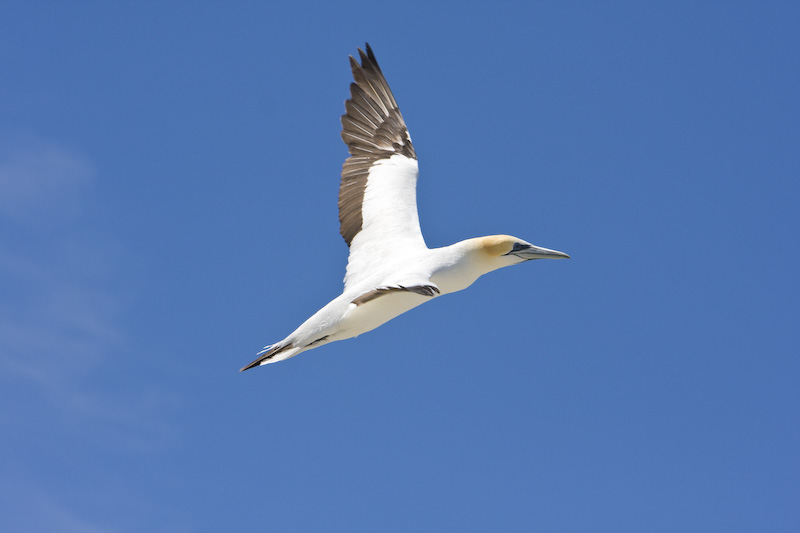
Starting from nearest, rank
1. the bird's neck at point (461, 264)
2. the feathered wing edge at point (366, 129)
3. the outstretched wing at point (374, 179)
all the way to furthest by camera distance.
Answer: the bird's neck at point (461, 264), the outstretched wing at point (374, 179), the feathered wing edge at point (366, 129)

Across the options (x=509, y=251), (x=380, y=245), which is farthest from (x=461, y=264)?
(x=380, y=245)

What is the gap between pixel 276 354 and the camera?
1024cm

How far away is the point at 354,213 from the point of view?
12297 mm

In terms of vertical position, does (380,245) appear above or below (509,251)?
above

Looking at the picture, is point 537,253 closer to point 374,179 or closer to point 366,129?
point 374,179

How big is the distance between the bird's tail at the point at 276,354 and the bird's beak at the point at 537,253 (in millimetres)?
2778

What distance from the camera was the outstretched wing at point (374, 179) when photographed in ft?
38.3

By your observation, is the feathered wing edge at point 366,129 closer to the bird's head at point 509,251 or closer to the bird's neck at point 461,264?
the bird's neck at point 461,264

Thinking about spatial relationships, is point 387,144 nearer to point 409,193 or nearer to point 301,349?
point 409,193

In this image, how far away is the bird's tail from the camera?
10.2 m

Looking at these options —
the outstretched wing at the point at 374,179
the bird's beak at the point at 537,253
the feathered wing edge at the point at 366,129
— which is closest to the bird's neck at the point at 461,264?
the bird's beak at the point at 537,253

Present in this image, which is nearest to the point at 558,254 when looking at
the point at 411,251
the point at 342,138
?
the point at 411,251

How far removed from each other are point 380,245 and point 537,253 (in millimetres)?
1870

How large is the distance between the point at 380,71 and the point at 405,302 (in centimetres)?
462
